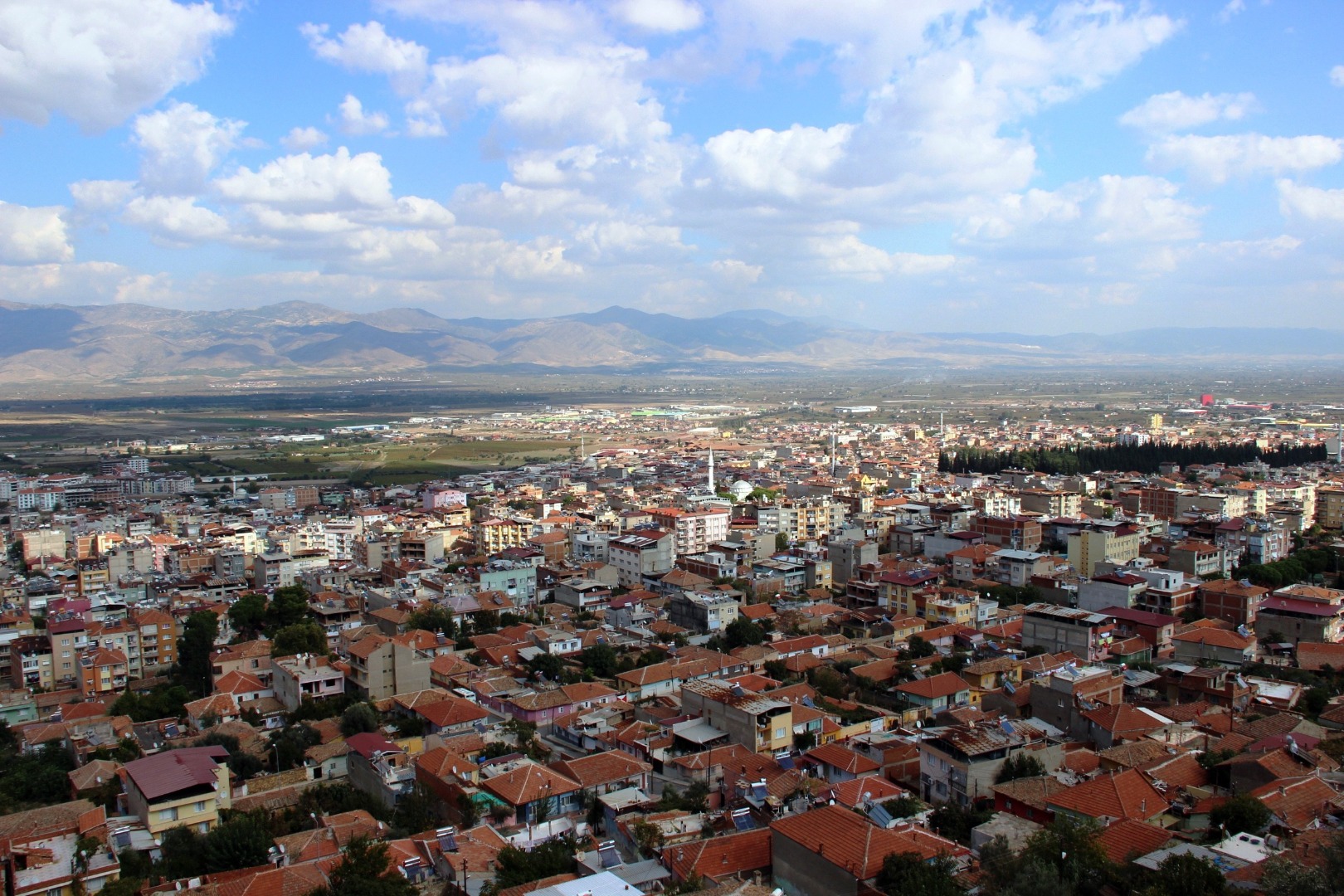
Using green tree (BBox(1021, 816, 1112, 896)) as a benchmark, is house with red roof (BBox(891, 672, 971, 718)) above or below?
below

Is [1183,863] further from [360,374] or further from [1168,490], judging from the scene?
[360,374]

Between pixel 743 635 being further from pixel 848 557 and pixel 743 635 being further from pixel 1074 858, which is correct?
pixel 1074 858

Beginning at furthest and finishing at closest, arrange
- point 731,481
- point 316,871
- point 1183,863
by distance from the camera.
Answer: point 731,481 < point 316,871 < point 1183,863

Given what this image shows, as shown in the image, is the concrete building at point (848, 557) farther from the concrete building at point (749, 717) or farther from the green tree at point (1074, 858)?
the green tree at point (1074, 858)

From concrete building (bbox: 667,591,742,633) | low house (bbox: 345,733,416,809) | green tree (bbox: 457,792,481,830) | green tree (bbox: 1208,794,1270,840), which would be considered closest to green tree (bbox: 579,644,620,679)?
concrete building (bbox: 667,591,742,633)

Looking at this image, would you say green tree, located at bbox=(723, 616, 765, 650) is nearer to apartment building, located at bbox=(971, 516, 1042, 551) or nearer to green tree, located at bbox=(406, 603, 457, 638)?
green tree, located at bbox=(406, 603, 457, 638)

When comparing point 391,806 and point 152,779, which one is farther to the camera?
point 391,806

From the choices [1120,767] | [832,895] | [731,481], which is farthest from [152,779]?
[731,481]
